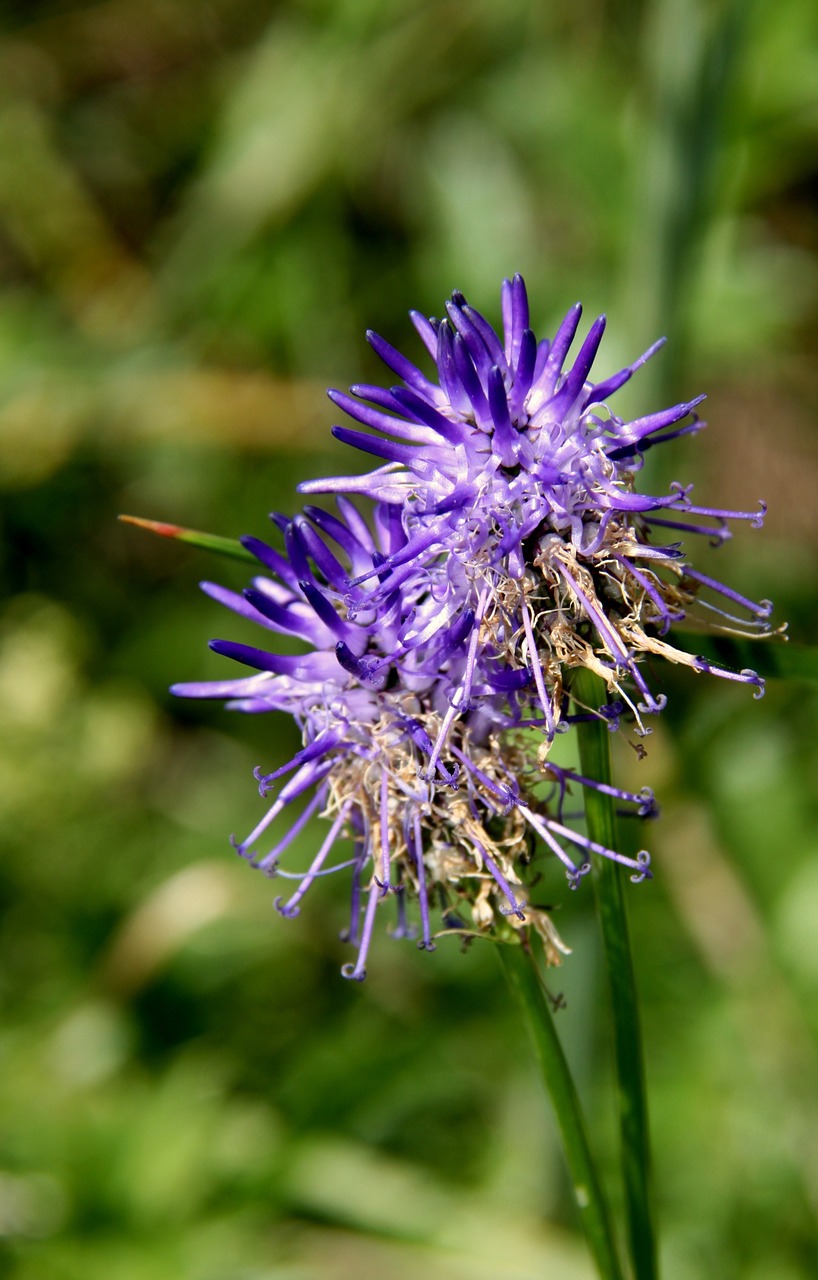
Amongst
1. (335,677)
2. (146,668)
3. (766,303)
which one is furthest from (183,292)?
(335,677)

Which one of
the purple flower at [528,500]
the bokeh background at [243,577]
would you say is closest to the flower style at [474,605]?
the purple flower at [528,500]

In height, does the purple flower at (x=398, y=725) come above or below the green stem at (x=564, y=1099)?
above

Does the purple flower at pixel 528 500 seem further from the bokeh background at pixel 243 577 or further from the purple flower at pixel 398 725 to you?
the bokeh background at pixel 243 577

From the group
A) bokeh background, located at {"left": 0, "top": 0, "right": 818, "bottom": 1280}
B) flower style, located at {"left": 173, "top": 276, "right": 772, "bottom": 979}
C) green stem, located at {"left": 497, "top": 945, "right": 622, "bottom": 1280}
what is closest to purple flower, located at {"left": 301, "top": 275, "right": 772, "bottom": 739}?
flower style, located at {"left": 173, "top": 276, "right": 772, "bottom": 979}

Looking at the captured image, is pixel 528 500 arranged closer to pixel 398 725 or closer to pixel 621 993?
pixel 398 725

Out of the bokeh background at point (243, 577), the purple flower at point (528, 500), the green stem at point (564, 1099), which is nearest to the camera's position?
the purple flower at point (528, 500)

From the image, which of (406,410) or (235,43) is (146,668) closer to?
(235,43)
